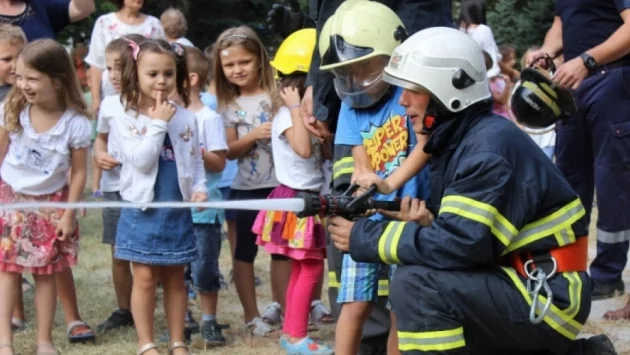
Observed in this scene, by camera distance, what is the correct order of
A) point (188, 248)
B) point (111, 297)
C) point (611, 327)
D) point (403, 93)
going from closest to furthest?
point (403, 93) → point (188, 248) → point (611, 327) → point (111, 297)

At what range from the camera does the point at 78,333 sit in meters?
5.58

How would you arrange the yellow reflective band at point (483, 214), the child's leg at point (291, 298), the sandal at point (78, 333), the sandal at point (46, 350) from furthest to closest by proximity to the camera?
1. the sandal at point (78, 333)
2. the child's leg at point (291, 298)
3. the sandal at point (46, 350)
4. the yellow reflective band at point (483, 214)

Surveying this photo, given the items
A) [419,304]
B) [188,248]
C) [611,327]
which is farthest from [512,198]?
[611,327]

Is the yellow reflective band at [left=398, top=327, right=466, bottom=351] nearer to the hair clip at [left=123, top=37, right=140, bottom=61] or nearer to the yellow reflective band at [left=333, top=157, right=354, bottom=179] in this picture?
the yellow reflective band at [left=333, top=157, right=354, bottom=179]

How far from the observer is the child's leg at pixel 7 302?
5137mm

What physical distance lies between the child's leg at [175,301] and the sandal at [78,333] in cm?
66

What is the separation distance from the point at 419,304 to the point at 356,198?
422 millimetres

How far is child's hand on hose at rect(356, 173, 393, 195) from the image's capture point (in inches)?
153

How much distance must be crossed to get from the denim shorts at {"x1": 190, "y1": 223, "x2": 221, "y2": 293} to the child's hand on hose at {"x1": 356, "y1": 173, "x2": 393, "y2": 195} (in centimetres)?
186

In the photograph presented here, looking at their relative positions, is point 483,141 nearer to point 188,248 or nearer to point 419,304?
point 419,304

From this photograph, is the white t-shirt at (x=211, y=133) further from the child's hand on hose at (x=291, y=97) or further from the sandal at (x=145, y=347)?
the sandal at (x=145, y=347)

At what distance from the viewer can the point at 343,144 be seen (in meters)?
4.38

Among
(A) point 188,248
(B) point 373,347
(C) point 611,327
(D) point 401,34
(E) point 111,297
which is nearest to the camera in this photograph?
(D) point 401,34

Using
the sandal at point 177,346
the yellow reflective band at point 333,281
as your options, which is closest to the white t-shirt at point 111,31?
the sandal at point 177,346
